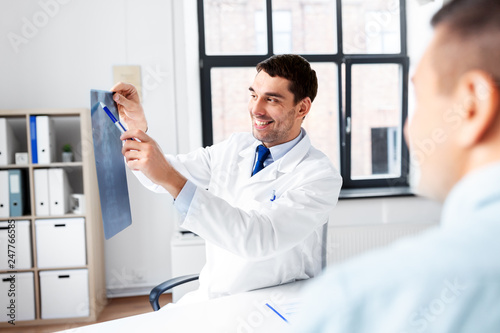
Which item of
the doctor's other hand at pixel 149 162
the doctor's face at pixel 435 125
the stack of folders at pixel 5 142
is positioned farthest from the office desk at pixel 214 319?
the stack of folders at pixel 5 142

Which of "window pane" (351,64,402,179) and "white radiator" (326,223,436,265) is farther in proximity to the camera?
"window pane" (351,64,402,179)

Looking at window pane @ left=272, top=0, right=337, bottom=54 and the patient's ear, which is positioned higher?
window pane @ left=272, top=0, right=337, bottom=54

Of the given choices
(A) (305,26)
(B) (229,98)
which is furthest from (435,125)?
(A) (305,26)

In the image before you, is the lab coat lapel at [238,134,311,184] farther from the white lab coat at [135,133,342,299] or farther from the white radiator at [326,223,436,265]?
the white radiator at [326,223,436,265]

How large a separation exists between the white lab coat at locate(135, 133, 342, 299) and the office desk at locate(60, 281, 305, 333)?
156 millimetres

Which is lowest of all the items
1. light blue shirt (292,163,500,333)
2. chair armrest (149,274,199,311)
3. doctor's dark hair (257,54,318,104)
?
chair armrest (149,274,199,311)

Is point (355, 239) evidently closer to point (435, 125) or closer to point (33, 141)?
point (33, 141)

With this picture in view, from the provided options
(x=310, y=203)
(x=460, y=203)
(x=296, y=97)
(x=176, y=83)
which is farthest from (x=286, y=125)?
(x=176, y=83)

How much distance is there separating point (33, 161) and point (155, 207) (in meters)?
0.96

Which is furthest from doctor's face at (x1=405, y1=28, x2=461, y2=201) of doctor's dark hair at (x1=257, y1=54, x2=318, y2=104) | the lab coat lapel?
doctor's dark hair at (x1=257, y1=54, x2=318, y2=104)

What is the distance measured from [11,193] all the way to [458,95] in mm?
3059

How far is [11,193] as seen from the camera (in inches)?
112

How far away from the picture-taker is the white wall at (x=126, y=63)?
10.4 ft

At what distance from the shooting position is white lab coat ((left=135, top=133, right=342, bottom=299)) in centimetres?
123
